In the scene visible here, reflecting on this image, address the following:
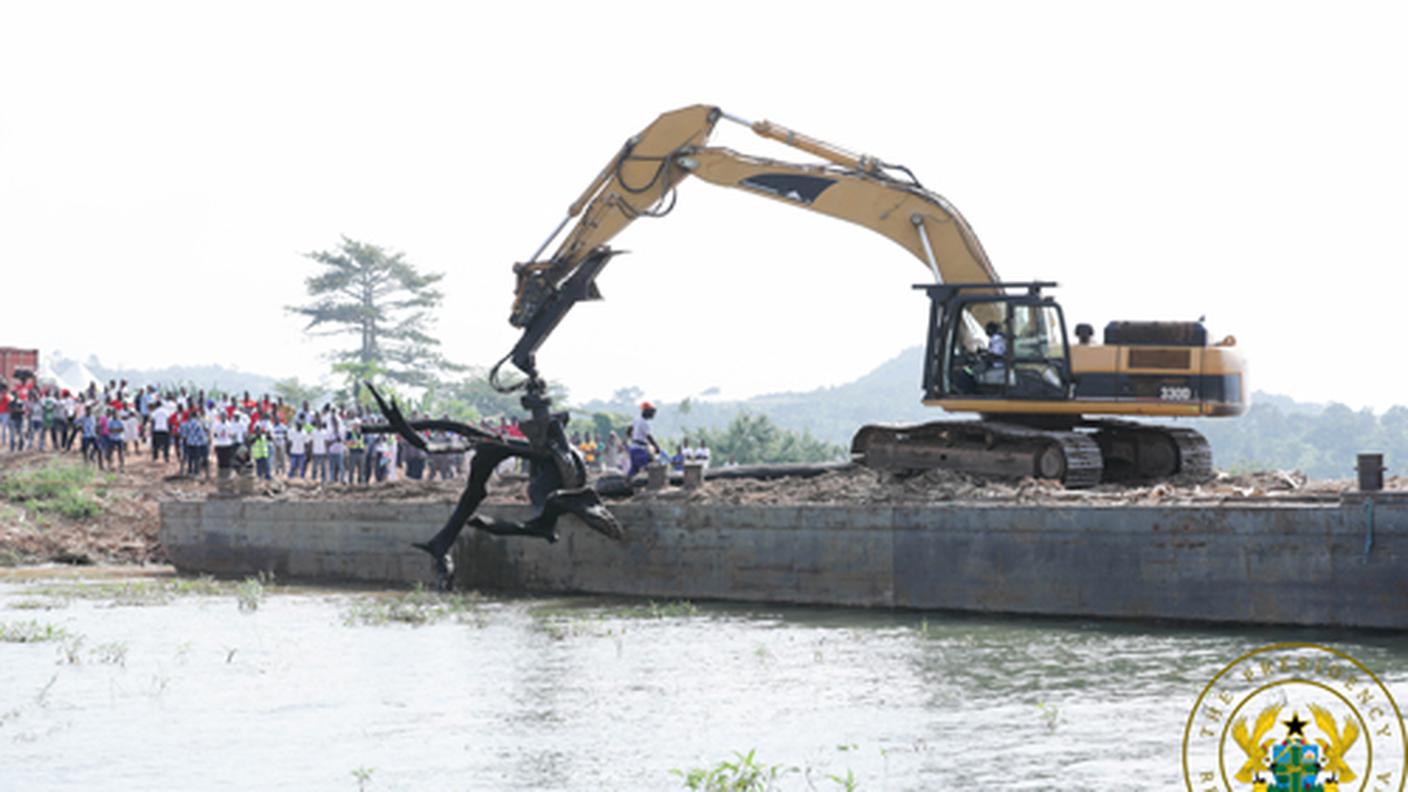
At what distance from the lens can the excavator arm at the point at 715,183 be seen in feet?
76.4

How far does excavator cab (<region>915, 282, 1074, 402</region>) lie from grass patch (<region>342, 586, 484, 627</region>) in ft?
21.4

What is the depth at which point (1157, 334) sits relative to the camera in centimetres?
2148

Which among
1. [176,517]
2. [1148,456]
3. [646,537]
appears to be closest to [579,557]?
[646,537]

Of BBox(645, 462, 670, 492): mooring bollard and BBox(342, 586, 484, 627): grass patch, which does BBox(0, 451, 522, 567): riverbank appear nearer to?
BBox(342, 586, 484, 627): grass patch

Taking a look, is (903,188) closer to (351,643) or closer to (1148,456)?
(1148,456)

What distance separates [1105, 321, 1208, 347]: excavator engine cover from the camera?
21297 millimetres

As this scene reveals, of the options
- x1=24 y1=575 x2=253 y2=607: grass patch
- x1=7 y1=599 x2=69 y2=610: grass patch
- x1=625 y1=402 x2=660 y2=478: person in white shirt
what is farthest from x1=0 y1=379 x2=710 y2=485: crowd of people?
x1=7 y1=599 x2=69 y2=610: grass patch

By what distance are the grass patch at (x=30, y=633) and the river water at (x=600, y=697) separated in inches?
2.0

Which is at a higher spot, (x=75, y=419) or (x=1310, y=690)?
(x=75, y=419)

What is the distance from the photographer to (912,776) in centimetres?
1139

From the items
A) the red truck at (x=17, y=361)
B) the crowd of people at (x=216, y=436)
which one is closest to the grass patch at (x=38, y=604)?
the crowd of people at (x=216, y=436)

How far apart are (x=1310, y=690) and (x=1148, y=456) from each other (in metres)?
9.39

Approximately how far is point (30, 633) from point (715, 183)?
10.9 m

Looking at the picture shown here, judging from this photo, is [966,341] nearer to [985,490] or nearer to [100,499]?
[985,490]
